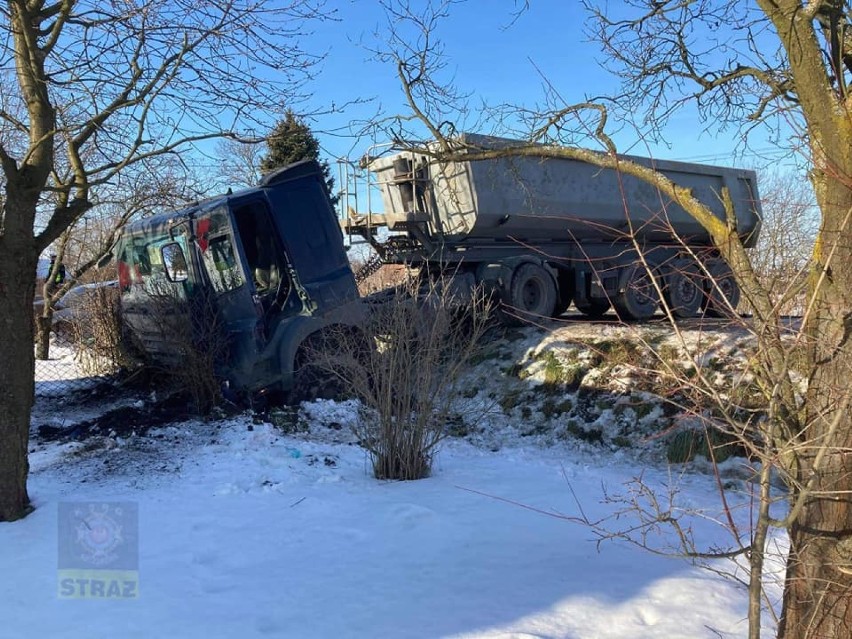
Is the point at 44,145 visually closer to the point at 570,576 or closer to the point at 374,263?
the point at 570,576

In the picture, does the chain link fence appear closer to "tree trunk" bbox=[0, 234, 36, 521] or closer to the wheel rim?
"tree trunk" bbox=[0, 234, 36, 521]

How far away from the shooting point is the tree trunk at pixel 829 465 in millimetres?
2453

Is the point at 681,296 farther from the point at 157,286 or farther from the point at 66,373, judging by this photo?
the point at 66,373

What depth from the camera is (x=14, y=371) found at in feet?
15.5

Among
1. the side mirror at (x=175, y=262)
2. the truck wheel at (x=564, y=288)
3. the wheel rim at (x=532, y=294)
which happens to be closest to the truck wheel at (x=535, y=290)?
the wheel rim at (x=532, y=294)

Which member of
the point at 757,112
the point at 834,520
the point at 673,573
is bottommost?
the point at 673,573

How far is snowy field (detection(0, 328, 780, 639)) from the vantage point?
3367 mm

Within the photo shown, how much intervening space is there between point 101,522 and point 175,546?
2.31ft

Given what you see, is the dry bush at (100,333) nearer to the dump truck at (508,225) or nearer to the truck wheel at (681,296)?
the dump truck at (508,225)

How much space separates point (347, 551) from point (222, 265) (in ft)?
14.9

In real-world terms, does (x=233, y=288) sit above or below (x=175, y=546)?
above

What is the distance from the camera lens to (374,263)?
1098cm

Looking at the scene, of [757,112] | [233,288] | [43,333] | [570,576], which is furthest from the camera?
[43,333]

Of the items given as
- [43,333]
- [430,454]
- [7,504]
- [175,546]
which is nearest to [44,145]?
[7,504]
